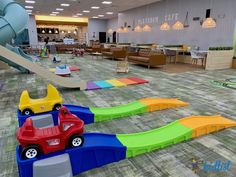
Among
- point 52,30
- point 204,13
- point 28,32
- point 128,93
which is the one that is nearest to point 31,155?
point 128,93

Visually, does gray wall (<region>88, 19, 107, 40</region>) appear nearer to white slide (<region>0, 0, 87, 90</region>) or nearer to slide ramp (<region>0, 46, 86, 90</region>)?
white slide (<region>0, 0, 87, 90</region>)

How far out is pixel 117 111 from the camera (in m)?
3.45

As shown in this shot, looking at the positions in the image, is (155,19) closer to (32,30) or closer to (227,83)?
(227,83)

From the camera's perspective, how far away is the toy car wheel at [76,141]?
2.07 metres

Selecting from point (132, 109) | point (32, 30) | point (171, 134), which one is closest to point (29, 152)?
point (171, 134)

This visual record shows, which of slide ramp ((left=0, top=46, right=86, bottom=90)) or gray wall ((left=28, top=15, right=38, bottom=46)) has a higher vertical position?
gray wall ((left=28, top=15, right=38, bottom=46))

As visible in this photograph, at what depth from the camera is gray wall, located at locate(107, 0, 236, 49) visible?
8.71 metres

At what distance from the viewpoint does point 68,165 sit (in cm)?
190

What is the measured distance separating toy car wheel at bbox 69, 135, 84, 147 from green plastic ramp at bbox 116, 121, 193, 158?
52 centimetres

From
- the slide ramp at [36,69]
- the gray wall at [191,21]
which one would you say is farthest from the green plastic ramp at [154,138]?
the gray wall at [191,21]

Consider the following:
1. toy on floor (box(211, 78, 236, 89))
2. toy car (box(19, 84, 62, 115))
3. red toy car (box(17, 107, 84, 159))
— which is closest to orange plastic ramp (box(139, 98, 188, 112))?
toy car (box(19, 84, 62, 115))

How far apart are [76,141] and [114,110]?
1457mm

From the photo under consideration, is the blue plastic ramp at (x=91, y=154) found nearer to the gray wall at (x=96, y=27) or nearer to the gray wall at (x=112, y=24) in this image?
the gray wall at (x=112, y=24)

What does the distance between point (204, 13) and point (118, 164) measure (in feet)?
31.9
